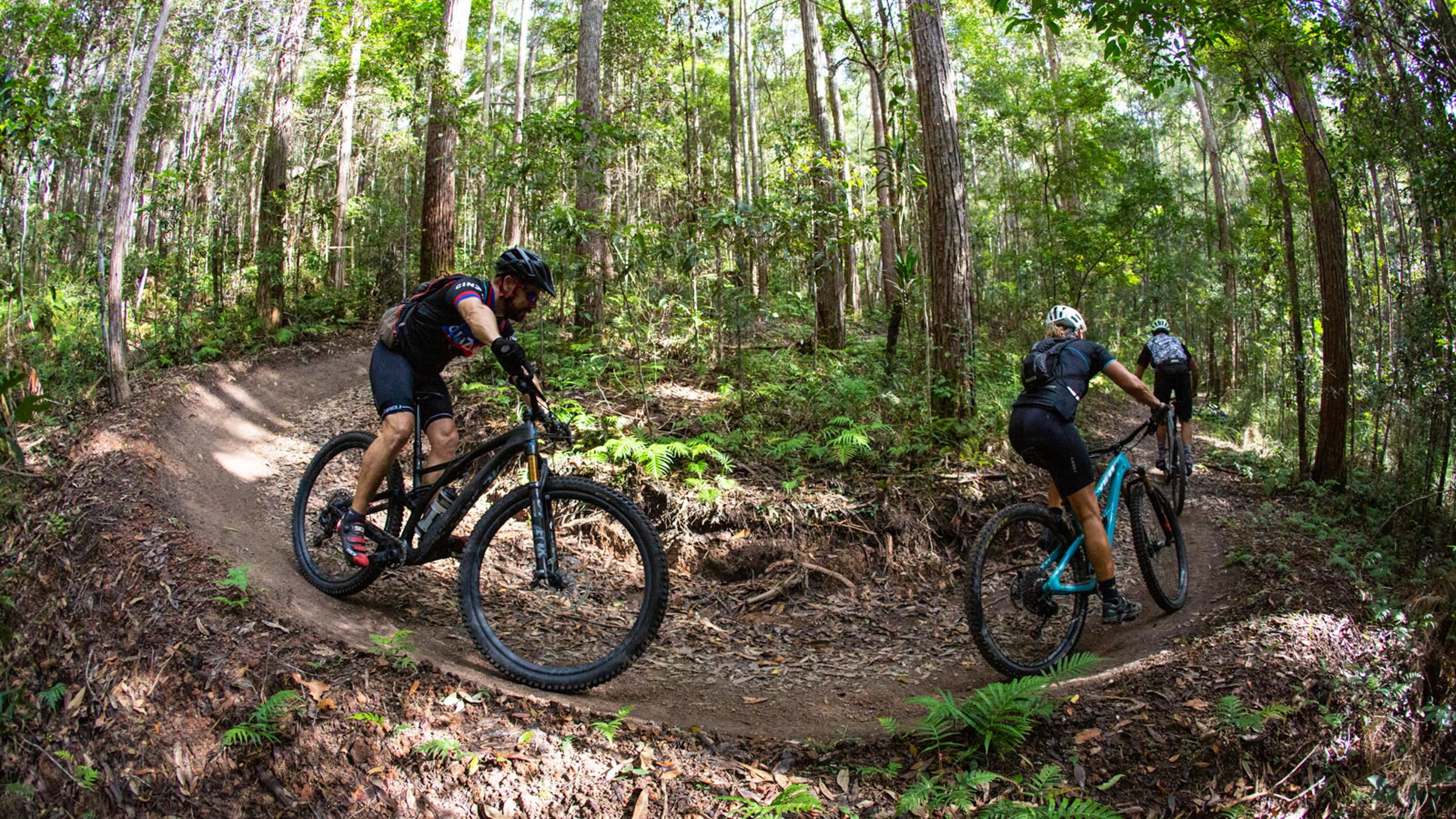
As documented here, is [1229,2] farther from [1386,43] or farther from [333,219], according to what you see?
[333,219]

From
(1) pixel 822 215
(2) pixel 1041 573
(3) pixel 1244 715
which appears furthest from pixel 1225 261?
(3) pixel 1244 715

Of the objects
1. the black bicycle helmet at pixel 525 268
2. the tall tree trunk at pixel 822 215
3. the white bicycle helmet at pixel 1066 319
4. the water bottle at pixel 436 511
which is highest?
the tall tree trunk at pixel 822 215

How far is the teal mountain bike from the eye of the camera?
439 centimetres

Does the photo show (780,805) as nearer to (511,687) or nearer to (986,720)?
(986,720)

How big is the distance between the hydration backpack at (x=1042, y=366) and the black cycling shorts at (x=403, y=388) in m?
3.70

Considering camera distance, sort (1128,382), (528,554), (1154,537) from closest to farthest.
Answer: (1128,382) → (1154,537) → (528,554)

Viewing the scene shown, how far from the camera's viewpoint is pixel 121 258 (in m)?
8.01

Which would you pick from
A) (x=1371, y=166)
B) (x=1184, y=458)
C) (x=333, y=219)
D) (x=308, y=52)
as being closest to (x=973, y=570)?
(x=1184, y=458)

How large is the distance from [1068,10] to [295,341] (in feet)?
40.6

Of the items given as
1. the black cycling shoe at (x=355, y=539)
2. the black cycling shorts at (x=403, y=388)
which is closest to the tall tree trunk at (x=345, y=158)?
the black cycling shorts at (x=403, y=388)

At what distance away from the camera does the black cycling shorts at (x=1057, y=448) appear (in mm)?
4594

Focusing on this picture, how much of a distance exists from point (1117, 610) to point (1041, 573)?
0.64 m

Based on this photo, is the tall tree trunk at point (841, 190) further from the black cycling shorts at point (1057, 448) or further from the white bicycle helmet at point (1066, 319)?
the black cycling shorts at point (1057, 448)

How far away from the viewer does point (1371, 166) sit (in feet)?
25.2
